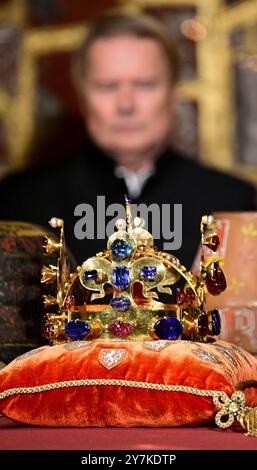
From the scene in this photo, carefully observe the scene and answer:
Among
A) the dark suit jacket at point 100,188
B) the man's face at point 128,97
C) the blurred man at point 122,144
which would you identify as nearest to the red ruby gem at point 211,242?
the dark suit jacket at point 100,188

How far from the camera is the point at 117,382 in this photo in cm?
206

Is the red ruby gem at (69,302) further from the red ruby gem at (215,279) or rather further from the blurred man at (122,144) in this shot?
the blurred man at (122,144)

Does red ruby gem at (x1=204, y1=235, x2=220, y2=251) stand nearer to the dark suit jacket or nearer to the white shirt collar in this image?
the dark suit jacket

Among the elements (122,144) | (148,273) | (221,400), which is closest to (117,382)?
(221,400)

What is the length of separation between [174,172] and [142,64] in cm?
48

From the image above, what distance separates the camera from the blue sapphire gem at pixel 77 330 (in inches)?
88.9

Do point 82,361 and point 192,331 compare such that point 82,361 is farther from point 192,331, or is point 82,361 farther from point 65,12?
point 65,12

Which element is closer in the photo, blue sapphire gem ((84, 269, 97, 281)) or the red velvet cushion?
the red velvet cushion

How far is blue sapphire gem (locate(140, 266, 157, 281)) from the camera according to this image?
229 centimetres

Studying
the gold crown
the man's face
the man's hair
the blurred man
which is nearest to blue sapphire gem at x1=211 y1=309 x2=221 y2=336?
the gold crown

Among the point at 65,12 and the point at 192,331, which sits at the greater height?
the point at 65,12

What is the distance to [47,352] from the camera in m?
2.18

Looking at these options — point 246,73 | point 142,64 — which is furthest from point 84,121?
point 246,73

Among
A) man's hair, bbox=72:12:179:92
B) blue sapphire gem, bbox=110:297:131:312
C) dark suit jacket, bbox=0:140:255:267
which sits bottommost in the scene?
blue sapphire gem, bbox=110:297:131:312
